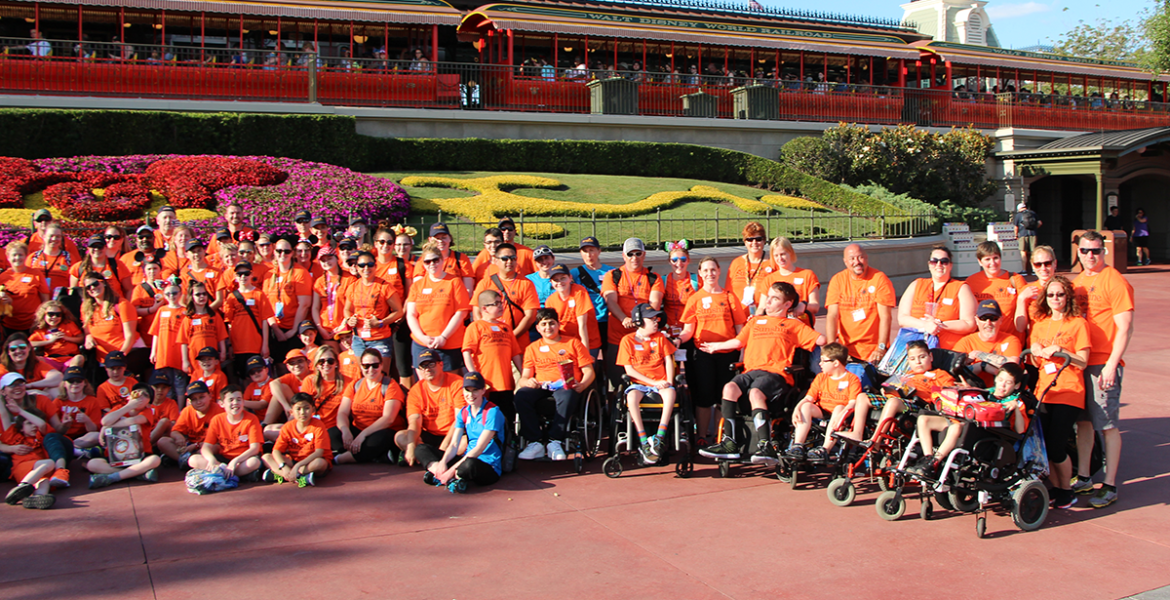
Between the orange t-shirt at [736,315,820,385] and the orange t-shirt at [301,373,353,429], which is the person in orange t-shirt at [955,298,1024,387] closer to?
the orange t-shirt at [736,315,820,385]

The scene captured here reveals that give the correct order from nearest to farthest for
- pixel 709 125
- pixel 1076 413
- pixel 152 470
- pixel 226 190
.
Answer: pixel 1076 413
pixel 152 470
pixel 226 190
pixel 709 125

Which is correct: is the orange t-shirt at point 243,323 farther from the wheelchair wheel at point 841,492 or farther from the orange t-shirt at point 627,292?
the wheelchair wheel at point 841,492

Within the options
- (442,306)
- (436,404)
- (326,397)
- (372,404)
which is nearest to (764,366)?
(436,404)

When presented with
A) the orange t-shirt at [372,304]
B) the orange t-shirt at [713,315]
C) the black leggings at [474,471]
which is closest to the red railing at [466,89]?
the orange t-shirt at [372,304]

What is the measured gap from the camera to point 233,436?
21.9 ft

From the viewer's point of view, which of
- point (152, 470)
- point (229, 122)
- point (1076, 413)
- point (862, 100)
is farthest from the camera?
point (862, 100)

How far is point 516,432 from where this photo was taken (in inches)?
289

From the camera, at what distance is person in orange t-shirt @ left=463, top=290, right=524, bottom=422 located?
7.12m

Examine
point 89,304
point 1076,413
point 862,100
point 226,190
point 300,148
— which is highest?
point 862,100

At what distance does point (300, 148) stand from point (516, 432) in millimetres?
12333

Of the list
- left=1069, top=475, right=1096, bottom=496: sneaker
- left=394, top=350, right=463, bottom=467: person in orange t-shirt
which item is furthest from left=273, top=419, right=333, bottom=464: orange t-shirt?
left=1069, top=475, right=1096, bottom=496: sneaker

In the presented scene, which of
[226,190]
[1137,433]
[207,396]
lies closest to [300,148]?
[226,190]

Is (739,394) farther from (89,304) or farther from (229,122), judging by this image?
(229,122)

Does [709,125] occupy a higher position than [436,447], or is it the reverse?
[709,125]
